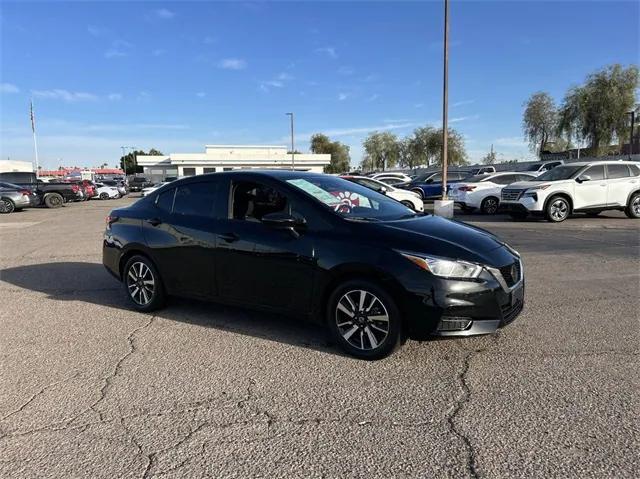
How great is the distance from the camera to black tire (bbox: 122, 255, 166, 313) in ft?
18.0

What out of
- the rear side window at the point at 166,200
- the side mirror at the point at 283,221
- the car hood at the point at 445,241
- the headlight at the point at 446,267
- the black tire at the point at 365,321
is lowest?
the black tire at the point at 365,321

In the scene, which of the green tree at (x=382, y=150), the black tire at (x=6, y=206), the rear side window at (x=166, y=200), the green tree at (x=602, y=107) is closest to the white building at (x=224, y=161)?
the green tree at (x=382, y=150)

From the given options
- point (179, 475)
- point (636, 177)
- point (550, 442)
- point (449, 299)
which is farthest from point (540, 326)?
point (636, 177)

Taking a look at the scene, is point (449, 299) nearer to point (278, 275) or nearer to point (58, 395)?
point (278, 275)

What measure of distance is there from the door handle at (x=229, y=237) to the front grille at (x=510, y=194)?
11.9m

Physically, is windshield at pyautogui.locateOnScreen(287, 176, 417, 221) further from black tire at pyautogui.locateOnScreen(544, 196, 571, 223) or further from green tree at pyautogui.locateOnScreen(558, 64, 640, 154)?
green tree at pyautogui.locateOnScreen(558, 64, 640, 154)

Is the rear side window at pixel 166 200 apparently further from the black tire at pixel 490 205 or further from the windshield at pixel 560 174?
the black tire at pixel 490 205

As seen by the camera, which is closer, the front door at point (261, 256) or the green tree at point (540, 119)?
the front door at point (261, 256)

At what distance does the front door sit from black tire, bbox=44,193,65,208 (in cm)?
2614

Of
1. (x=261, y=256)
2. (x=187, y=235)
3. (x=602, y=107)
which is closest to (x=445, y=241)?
(x=261, y=256)

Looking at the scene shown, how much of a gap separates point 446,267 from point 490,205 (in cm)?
1457

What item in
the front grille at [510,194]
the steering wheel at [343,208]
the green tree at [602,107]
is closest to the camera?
the steering wheel at [343,208]

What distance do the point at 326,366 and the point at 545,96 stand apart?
188 ft

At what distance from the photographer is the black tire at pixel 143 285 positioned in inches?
216
